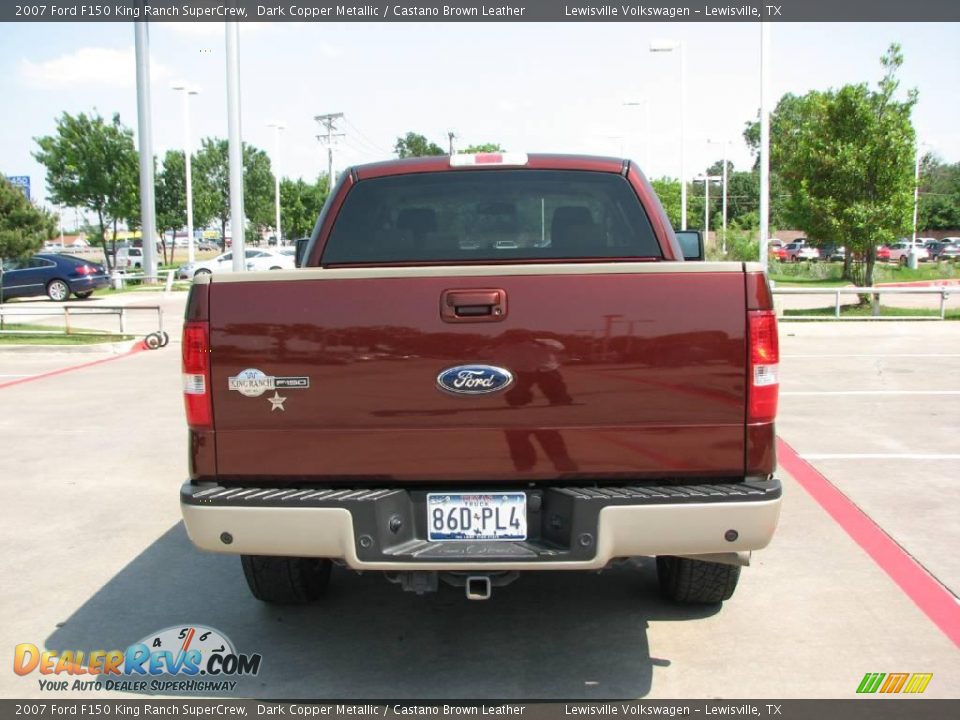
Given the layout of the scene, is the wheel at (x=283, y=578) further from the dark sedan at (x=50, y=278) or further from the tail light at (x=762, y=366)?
the dark sedan at (x=50, y=278)

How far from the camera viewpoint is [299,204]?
7300 cm

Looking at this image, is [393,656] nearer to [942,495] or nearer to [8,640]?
[8,640]

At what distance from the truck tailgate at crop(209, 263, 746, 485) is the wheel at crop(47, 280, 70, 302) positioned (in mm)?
28266

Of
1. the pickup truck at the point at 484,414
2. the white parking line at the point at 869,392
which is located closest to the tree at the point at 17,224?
the white parking line at the point at 869,392

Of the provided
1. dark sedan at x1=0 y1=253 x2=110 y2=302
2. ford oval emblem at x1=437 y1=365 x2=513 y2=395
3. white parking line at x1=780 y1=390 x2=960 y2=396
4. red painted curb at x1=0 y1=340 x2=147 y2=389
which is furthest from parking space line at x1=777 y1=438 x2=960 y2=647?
dark sedan at x1=0 y1=253 x2=110 y2=302

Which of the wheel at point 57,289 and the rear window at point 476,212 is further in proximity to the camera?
the wheel at point 57,289

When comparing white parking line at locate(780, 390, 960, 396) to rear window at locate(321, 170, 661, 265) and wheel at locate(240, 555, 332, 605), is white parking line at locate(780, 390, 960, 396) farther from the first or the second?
wheel at locate(240, 555, 332, 605)

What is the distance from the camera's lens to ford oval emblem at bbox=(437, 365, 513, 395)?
357cm

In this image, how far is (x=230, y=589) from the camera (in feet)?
16.9

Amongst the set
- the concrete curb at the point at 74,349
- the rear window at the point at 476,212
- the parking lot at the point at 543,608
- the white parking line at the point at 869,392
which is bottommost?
the parking lot at the point at 543,608

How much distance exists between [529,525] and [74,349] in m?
14.6

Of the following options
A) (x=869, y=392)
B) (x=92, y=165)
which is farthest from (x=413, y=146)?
(x=869, y=392)

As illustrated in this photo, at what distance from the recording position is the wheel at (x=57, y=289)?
29.4 metres

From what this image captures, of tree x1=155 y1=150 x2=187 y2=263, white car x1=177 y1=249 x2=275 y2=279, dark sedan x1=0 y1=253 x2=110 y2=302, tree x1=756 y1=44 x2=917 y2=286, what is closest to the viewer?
tree x1=756 y1=44 x2=917 y2=286
